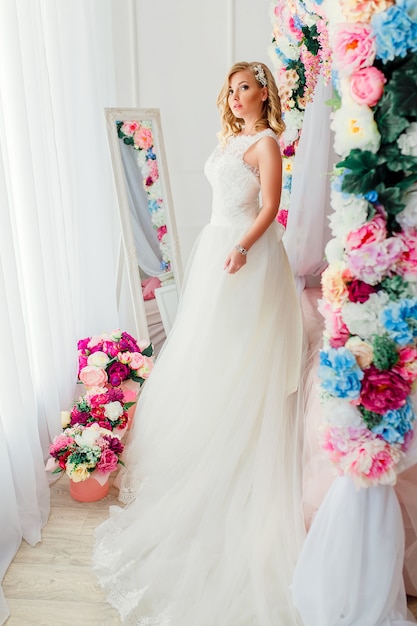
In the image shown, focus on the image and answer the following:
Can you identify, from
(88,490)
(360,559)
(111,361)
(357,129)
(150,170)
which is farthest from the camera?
(150,170)

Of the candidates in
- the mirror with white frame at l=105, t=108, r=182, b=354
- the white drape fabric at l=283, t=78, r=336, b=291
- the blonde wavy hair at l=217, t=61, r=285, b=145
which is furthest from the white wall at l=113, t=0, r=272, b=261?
the blonde wavy hair at l=217, t=61, r=285, b=145

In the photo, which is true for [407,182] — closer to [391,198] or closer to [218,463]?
[391,198]

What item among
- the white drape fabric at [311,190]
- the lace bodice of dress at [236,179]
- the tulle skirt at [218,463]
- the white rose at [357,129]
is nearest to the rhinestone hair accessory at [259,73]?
the lace bodice of dress at [236,179]

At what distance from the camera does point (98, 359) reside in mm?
2896

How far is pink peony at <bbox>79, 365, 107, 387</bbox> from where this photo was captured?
2.82 metres

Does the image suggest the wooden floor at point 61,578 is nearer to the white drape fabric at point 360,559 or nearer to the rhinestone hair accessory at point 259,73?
the white drape fabric at point 360,559

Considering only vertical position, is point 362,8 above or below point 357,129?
above

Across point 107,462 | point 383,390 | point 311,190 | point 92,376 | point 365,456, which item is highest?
point 311,190

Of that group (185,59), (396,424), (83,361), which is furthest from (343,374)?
(185,59)

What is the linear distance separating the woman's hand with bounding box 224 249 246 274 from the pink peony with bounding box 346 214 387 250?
A: 0.89m

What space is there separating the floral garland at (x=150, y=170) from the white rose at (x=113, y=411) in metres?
1.07

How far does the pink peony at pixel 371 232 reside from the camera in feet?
4.92

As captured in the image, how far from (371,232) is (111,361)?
1753 mm

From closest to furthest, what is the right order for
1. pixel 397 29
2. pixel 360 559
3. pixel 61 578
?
pixel 397 29 < pixel 360 559 < pixel 61 578
